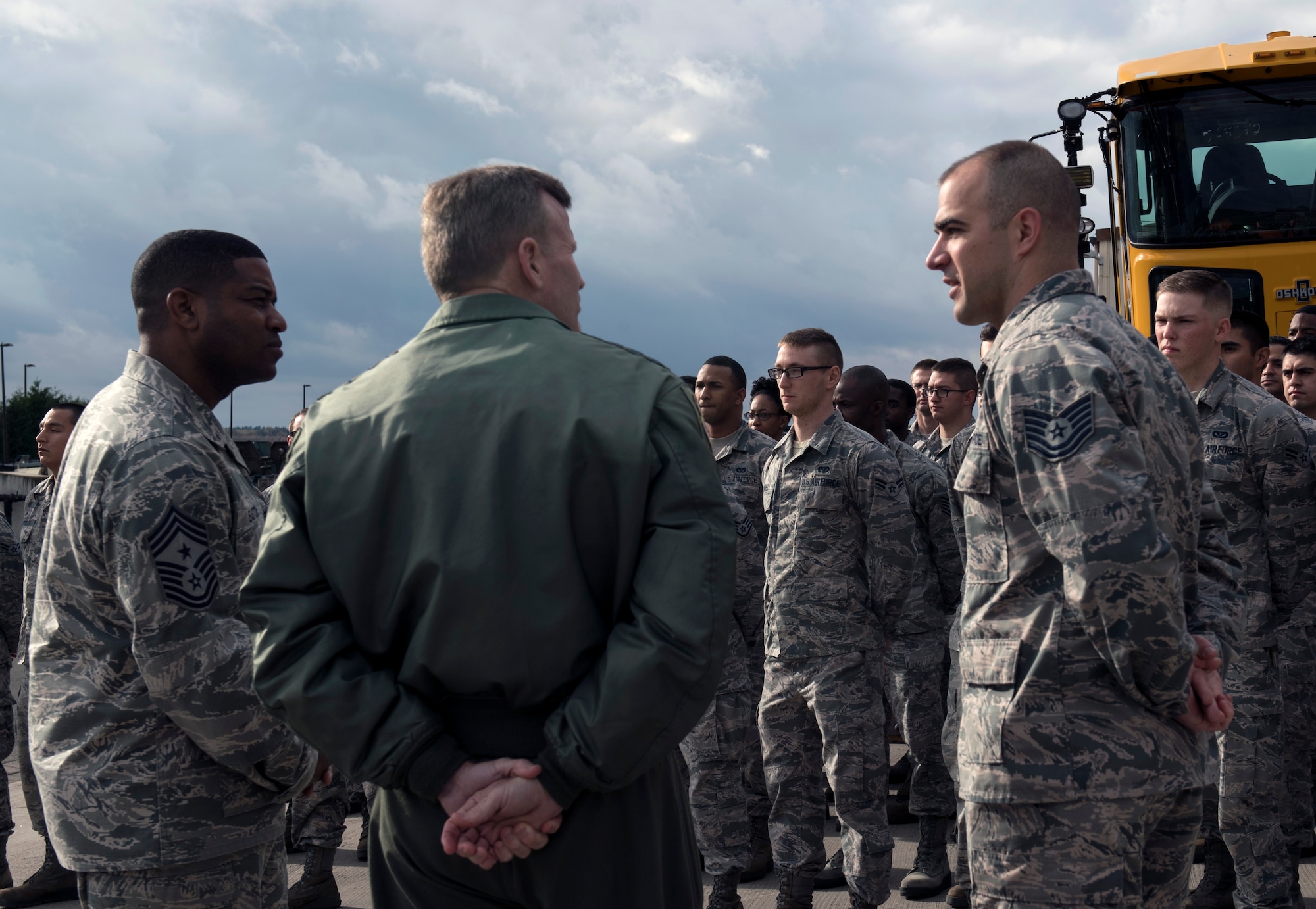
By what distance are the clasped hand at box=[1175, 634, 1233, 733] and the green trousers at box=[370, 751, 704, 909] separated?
1.08 meters

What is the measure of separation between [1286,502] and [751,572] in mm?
2542

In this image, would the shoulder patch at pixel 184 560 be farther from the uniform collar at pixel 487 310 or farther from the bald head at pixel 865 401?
the bald head at pixel 865 401

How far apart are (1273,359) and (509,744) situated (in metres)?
6.39

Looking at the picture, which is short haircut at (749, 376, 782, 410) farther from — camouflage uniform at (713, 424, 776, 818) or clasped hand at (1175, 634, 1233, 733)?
clasped hand at (1175, 634, 1233, 733)

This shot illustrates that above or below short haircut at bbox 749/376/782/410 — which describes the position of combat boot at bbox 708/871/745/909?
below

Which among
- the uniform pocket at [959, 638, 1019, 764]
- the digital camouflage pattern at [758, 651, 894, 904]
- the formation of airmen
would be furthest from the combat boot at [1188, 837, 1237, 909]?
the uniform pocket at [959, 638, 1019, 764]

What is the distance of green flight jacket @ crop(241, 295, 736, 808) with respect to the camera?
177 cm

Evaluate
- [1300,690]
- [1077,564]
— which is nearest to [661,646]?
[1077,564]

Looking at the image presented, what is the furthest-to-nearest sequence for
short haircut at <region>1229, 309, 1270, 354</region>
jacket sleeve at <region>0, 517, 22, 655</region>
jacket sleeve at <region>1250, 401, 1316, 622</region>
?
jacket sleeve at <region>0, 517, 22, 655</region>
short haircut at <region>1229, 309, 1270, 354</region>
jacket sleeve at <region>1250, 401, 1316, 622</region>

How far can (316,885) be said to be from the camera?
4949 millimetres

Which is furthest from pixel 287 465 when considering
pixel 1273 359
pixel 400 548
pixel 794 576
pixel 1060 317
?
pixel 1273 359

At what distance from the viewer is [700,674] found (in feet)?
5.82

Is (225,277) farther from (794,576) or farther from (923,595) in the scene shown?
(923,595)

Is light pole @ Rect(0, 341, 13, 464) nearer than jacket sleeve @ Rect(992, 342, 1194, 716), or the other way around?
jacket sleeve @ Rect(992, 342, 1194, 716)
